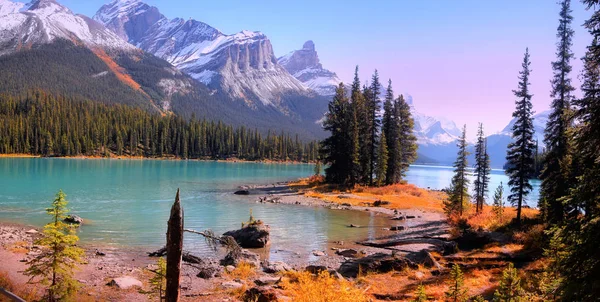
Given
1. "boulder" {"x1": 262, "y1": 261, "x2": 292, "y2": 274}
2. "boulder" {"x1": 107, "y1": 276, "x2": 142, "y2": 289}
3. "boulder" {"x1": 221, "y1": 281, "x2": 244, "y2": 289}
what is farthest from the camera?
"boulder" {"x1": 262, "y1": 261, "x2": 292, "y2": 274}

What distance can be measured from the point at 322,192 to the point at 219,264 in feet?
138

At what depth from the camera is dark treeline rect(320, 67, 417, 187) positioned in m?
65.6

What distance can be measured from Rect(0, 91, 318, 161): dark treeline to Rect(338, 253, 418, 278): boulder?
15866 centimetres

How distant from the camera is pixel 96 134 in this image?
535ft

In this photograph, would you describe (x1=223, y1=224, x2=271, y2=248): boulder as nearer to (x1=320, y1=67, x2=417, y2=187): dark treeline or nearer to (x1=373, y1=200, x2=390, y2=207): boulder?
(x1=373, y1=200, x2=390, y2=207): boulder

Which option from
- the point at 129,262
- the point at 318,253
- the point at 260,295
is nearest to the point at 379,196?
the point at 318,253

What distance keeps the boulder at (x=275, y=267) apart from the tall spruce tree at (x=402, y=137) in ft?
164

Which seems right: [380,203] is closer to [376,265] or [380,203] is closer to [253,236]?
[253,236]

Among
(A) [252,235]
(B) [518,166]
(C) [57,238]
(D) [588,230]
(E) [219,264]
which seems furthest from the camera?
(B) [518,166]

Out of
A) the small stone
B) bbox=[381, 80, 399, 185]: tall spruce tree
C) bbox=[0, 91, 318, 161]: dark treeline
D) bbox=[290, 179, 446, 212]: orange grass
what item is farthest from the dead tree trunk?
bbox=[0, 91, 318, 161]: dark treeline

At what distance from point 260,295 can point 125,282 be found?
694cm

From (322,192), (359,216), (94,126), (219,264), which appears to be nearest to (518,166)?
(359,216)

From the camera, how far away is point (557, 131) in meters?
30.4

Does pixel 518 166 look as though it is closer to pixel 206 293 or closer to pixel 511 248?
pixel 511 248
